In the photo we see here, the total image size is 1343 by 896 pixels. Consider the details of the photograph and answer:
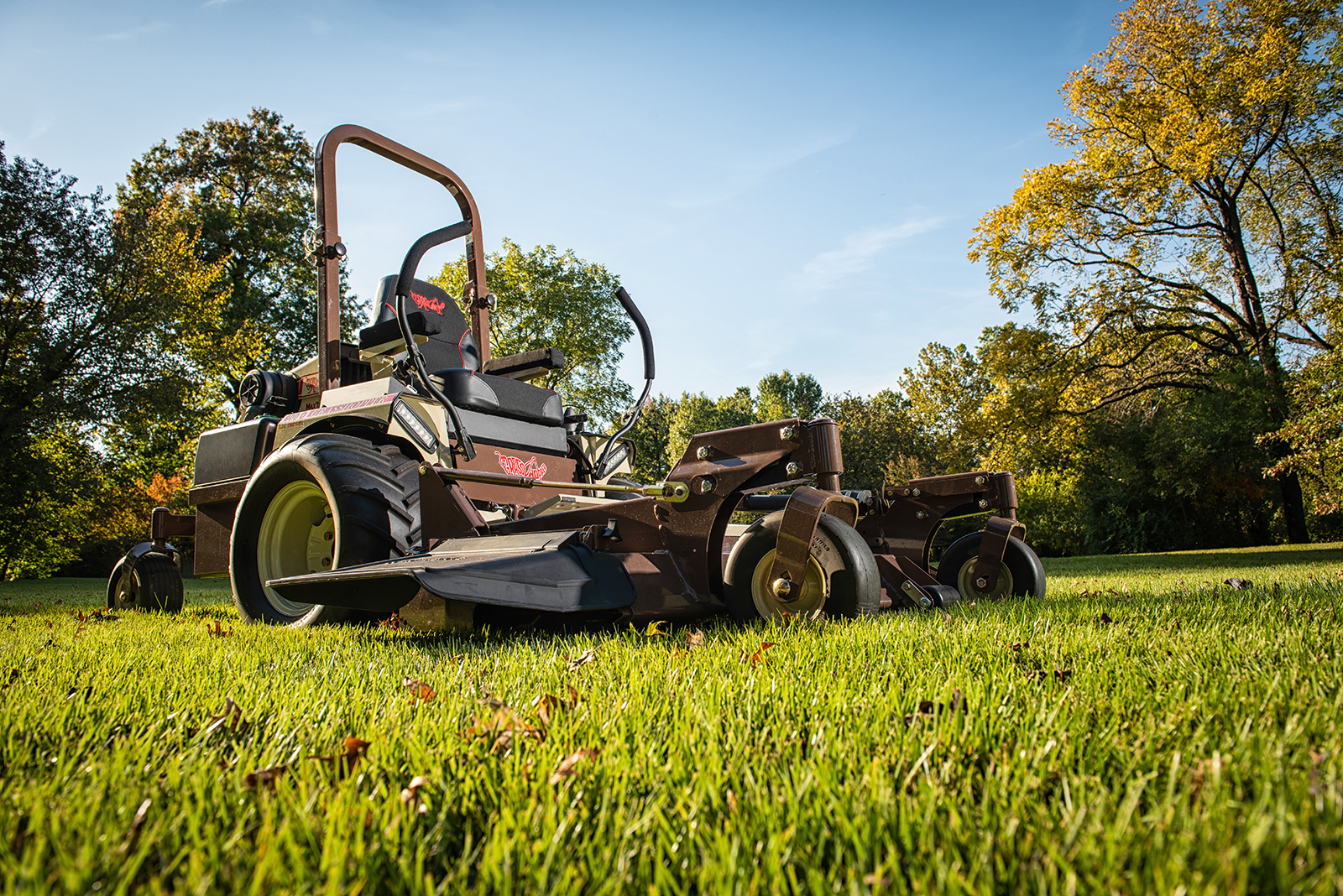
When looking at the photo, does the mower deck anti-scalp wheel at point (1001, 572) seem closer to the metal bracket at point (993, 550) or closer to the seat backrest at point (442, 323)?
the metal bracket at point (993, 550)

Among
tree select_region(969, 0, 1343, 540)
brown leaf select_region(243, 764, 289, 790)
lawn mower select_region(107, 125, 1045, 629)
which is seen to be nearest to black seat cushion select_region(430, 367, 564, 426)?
lawn mower select_region(107, 125, 1045, 629)

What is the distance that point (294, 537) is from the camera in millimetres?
4426

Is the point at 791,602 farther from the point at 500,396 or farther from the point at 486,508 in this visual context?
the point at 500,396

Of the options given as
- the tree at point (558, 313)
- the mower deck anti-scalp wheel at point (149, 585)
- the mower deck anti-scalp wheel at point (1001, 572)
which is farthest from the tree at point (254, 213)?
the mower deck anti-scalp wheel at point (1001, 572)

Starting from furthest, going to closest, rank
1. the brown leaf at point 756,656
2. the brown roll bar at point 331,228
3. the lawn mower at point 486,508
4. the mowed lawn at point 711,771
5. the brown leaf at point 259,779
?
the brown roll bar at point 331,228
the lawn mower at point 486,508
the brown leaf at point 756,656
the brown leaf at point 259,779
the mowed lawn at point 711,771

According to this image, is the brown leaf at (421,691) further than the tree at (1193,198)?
No

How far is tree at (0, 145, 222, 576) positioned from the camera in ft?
51.6

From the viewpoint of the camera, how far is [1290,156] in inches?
614

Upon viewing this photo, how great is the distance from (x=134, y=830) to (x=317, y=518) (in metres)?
3.72

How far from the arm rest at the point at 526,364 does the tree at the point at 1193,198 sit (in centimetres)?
1418

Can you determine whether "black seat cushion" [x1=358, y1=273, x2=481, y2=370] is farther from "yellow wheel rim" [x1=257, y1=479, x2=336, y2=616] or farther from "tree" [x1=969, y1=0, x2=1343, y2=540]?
"tree" [x1=969, y1=0, x2=1343, y2=540]

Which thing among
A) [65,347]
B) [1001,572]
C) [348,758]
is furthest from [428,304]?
[65,347]

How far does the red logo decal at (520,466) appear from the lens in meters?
4.67

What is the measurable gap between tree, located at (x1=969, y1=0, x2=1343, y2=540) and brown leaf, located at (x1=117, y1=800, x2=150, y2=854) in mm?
17791
